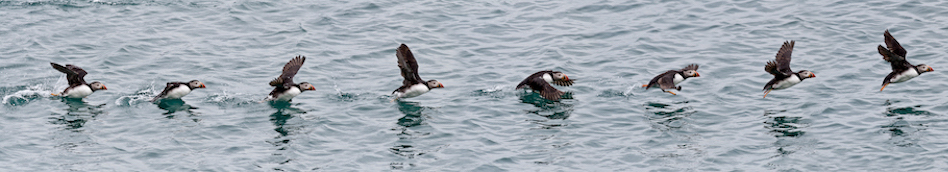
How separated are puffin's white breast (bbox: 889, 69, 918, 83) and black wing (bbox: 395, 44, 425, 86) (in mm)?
9277

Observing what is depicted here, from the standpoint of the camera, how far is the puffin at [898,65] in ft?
70.0

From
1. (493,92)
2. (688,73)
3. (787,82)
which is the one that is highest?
(688,73)

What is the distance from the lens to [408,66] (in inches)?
834

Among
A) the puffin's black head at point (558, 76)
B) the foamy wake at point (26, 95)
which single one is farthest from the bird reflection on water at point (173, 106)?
the puffin's black head at point (558, 76)

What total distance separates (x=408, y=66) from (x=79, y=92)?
6442 mm

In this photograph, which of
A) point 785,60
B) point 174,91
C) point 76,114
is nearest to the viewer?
point 76,114

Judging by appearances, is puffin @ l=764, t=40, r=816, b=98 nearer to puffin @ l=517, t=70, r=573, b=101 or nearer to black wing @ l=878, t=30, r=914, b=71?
black wing @ l=878, t=30, r=914, b=71

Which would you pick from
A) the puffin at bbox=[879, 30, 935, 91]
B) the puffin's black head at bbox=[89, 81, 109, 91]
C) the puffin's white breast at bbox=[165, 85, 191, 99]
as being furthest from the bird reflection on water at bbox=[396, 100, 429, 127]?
the puffin at bbox=[879, 30, 935, 91]

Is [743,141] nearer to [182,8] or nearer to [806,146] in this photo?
[806,146]

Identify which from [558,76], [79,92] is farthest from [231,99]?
[558,76]

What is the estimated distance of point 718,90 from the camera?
2245 centimetres

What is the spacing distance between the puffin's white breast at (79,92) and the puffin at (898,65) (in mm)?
15431

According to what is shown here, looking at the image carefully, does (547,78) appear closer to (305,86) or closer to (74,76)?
(305,86)

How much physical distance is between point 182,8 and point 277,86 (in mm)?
10653
